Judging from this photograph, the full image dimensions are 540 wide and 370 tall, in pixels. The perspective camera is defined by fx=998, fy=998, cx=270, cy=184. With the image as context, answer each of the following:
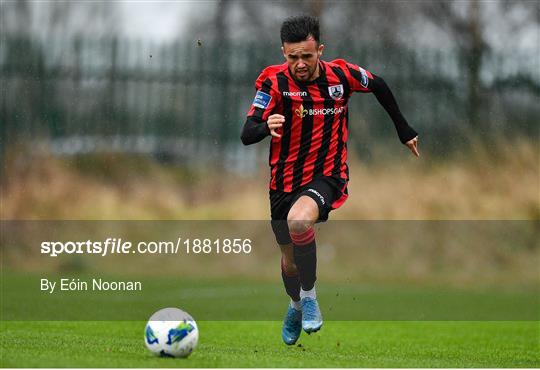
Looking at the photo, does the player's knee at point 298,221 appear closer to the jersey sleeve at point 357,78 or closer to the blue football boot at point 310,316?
the blue football boot at point 310,316

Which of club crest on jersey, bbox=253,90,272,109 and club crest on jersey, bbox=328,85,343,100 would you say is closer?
club crest on jersey, bbox=253,90,272,109

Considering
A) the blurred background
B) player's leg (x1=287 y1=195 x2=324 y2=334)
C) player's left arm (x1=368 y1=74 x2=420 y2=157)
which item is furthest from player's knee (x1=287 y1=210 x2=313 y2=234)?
the blurred background

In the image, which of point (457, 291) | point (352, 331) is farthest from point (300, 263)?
point (457, 291)

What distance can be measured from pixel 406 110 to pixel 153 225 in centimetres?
454

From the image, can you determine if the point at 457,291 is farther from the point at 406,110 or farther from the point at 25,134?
the point at 25,134

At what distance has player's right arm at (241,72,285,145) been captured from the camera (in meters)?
6.13

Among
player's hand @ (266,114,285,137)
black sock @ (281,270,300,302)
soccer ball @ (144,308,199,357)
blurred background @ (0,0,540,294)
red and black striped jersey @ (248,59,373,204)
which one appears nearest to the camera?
soccer ball @ (144,308,199,357)

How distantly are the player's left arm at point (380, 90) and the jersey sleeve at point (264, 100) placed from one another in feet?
1.88

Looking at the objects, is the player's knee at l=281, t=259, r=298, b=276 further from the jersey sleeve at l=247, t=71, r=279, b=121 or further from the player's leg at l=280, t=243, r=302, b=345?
the jersey sleeve at l=247, t=71, r=279, b=121

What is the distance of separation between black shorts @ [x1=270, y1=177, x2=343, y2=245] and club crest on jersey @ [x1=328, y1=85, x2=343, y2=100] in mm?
552

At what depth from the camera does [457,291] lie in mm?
14039

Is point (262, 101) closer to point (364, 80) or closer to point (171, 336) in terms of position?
point (364, 80)

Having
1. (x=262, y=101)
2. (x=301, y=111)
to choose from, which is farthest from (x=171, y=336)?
(x=301, y=111)

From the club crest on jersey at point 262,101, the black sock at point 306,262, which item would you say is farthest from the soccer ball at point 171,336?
the club crest on jersey at point 262,101
